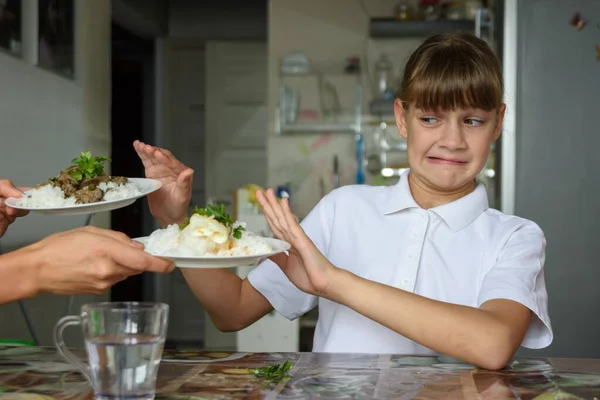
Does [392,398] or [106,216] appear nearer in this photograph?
[392,398]

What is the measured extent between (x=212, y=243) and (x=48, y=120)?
2.51 meters

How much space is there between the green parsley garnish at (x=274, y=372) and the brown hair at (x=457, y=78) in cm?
61

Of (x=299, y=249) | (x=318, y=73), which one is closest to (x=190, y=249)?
(x=299, y=249)

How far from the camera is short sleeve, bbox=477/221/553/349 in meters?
1.25

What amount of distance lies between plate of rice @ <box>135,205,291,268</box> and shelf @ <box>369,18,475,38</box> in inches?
156

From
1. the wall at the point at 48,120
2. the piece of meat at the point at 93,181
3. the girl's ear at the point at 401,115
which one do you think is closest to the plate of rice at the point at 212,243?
the piece of meat at the point at 93,181

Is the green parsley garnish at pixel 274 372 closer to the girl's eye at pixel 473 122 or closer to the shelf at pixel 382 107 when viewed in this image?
the girl's eye at pixel 473 122

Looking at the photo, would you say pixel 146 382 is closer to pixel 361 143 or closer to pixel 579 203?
pixel 579 203

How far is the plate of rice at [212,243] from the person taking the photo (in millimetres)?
1008

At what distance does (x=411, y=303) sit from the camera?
3.80 feet

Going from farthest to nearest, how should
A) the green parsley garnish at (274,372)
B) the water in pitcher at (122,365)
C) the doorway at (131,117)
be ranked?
1. the doorway at (131,117)
2. the green parsley garnish at (274,372)
3. the water in pitcher at (122,365)

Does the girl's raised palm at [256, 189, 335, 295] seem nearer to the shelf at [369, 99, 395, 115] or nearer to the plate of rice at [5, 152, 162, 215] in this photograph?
the plate of rice at [5, 152, 162, 215]

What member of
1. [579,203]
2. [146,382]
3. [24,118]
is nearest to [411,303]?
[146,382]

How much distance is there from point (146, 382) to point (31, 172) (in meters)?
2.47
